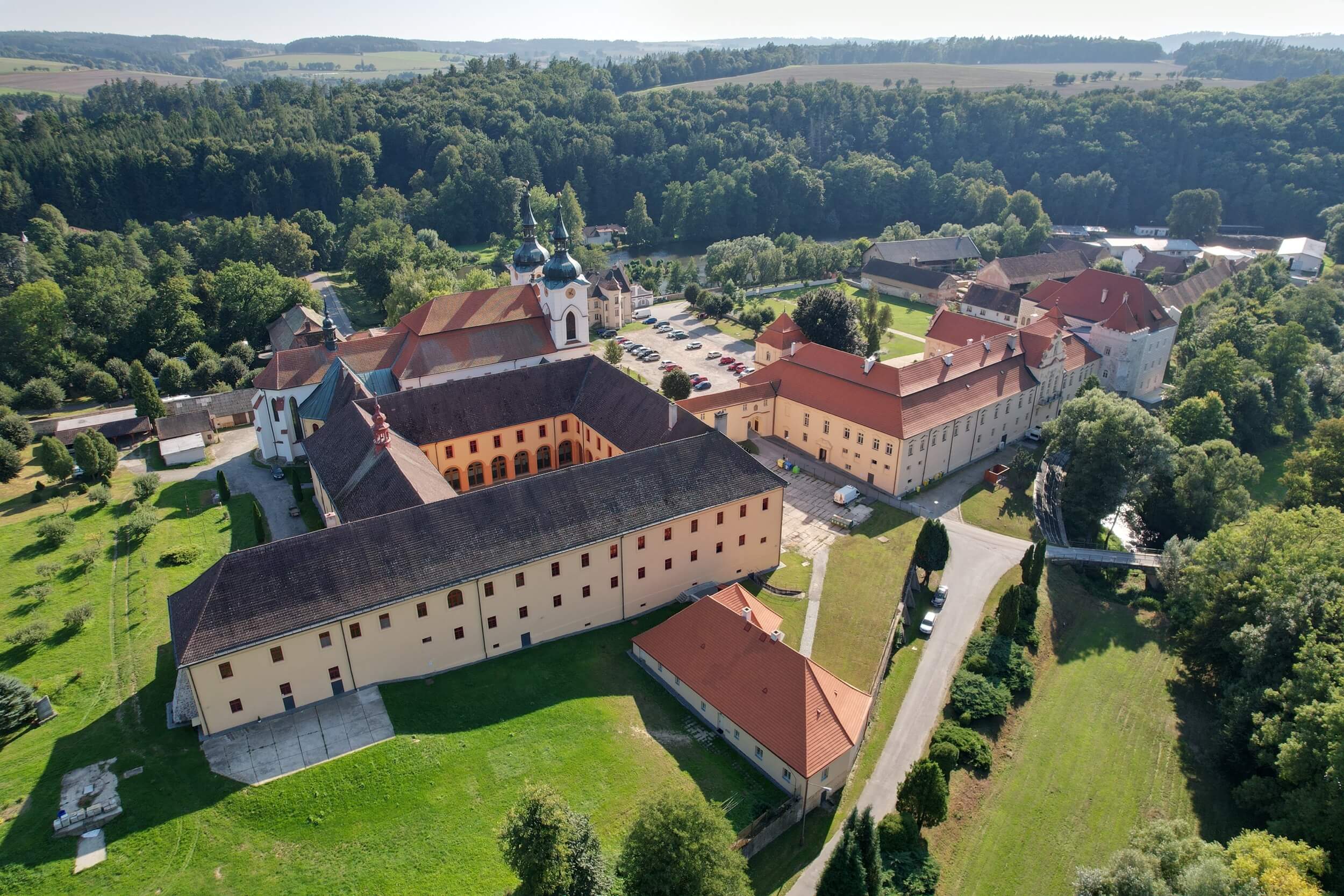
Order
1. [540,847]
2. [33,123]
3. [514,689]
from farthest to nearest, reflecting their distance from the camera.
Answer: [33,123], [514,689], [540,847]

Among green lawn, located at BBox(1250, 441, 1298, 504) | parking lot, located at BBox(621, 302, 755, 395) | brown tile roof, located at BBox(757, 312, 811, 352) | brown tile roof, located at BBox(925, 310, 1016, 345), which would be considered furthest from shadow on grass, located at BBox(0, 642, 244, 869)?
green lawn, located at BBox(1250, 441, 1298, 504)

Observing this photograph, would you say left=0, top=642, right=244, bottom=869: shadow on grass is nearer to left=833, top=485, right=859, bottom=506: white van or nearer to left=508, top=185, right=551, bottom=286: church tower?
left=833, top=485, right=859, bottom=506: white van

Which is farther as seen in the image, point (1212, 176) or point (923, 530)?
point (1212, 176)

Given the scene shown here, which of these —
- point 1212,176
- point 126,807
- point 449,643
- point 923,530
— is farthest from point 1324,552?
point 1212,176

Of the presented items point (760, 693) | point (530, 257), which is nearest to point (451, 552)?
point (760, 693)

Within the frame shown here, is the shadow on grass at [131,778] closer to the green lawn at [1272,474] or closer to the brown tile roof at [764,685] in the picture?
the brown tile roof at [764,685]

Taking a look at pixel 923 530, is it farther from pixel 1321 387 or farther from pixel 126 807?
pixel 1321 387
